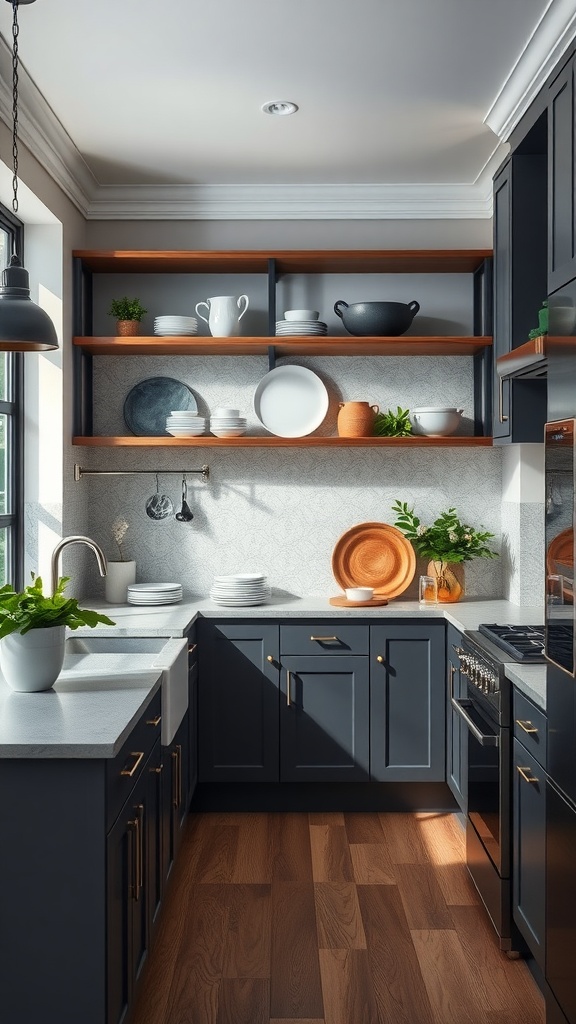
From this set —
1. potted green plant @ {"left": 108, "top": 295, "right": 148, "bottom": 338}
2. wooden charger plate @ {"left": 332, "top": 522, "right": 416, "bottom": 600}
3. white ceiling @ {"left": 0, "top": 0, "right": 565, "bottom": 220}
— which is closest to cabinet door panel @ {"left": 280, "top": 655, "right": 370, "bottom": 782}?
wooden charger plate @ {"left": 332, "top": 522, "right": 416, "bottom": 600}

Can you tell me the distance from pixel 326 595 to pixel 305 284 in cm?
148

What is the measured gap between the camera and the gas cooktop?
8.94 ft

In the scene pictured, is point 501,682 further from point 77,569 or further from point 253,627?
point 77,569

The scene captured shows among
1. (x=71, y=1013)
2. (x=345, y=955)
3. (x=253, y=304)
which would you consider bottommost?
(x=345, y=955)

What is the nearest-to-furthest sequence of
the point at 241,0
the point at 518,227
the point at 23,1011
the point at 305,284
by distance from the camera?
1. the point at 23,1011
2. the point at 241,0
3. the point at 518,227
4. the point at 305,284

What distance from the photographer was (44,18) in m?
2.59

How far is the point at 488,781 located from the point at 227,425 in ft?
6.35

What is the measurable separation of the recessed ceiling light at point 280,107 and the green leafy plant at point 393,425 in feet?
4.64

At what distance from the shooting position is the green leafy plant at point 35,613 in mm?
2312

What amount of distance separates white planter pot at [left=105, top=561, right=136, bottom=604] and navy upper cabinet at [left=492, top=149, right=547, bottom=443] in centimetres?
179

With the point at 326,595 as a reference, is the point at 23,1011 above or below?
below

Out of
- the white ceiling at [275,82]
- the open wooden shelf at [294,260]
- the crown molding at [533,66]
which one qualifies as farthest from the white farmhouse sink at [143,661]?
the crown molding at [533,66]

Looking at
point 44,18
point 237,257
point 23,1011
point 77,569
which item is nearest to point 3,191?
point 44,18

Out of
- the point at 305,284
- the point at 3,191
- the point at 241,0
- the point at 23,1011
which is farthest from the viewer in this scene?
the point at 305,284
